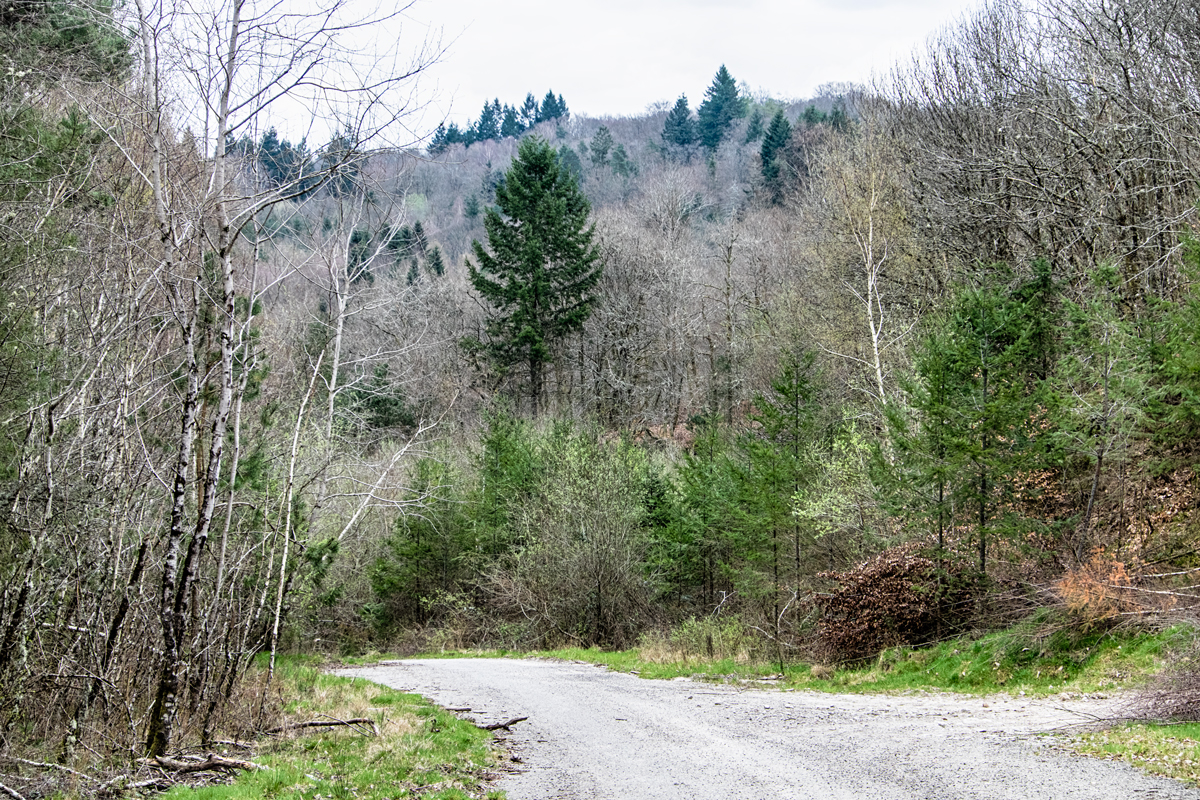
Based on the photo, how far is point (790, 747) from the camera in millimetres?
9062

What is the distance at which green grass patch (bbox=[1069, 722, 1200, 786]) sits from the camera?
713cm

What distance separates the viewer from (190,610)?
8805 mm

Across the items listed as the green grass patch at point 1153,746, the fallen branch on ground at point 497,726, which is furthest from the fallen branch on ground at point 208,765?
the green grass patch at point 1153,746

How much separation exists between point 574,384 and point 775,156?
24834mm

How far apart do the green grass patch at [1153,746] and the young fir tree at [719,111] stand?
2848 inches

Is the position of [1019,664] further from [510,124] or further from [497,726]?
[510,124]

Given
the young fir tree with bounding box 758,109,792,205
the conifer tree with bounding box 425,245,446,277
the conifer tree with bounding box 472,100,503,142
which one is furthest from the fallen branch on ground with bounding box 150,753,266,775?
the conifer tree with bounding box 472,100,503,142

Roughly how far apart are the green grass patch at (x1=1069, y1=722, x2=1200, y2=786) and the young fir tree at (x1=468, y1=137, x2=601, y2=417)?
31.4 m

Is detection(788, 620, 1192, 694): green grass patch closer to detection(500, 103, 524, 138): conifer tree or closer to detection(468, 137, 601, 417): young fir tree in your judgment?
detection(468, 137, 601, 417): young fir tree

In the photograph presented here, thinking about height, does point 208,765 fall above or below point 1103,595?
below

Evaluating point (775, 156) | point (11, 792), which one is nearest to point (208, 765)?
point (11, 792)

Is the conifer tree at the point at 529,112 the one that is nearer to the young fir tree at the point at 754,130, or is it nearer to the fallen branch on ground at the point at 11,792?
the young fir tree at the point at 754,130

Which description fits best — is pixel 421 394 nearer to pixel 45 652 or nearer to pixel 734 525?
pixel 734 525

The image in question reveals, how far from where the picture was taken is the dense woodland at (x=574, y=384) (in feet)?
26.3
